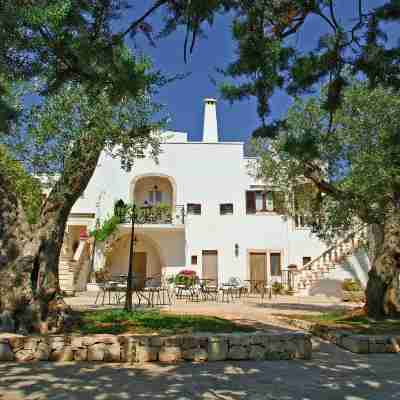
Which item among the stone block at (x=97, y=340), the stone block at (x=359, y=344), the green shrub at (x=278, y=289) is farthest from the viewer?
the green shrub at (x=278, y=289)

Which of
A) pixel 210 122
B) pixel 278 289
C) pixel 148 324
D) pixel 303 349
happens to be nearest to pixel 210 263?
pixel 278 289

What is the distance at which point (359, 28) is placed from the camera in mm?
4887

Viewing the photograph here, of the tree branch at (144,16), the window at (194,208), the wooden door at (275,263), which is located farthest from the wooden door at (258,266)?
the tree branch at (144,16)

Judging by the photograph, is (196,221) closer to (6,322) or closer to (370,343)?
(370,343)

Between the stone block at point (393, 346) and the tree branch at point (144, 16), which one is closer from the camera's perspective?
the tree branch at point (144, 16)

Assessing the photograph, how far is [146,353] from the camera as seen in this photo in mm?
6367

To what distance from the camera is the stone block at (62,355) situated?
630 cm

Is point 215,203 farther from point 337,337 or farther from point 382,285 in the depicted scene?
point 337,337

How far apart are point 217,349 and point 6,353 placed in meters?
2.98

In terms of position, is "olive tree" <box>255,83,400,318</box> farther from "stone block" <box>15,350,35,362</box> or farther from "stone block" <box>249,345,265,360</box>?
"stone block" <box>15,350,35,362</box>

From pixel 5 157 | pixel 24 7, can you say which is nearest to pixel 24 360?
pixel 24 7

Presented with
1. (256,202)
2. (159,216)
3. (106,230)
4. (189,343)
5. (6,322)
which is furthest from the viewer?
(256,202)

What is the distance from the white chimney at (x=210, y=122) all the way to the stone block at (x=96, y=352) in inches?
807

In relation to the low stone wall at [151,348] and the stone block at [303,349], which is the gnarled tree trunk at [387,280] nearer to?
the stone block at [303,349]
